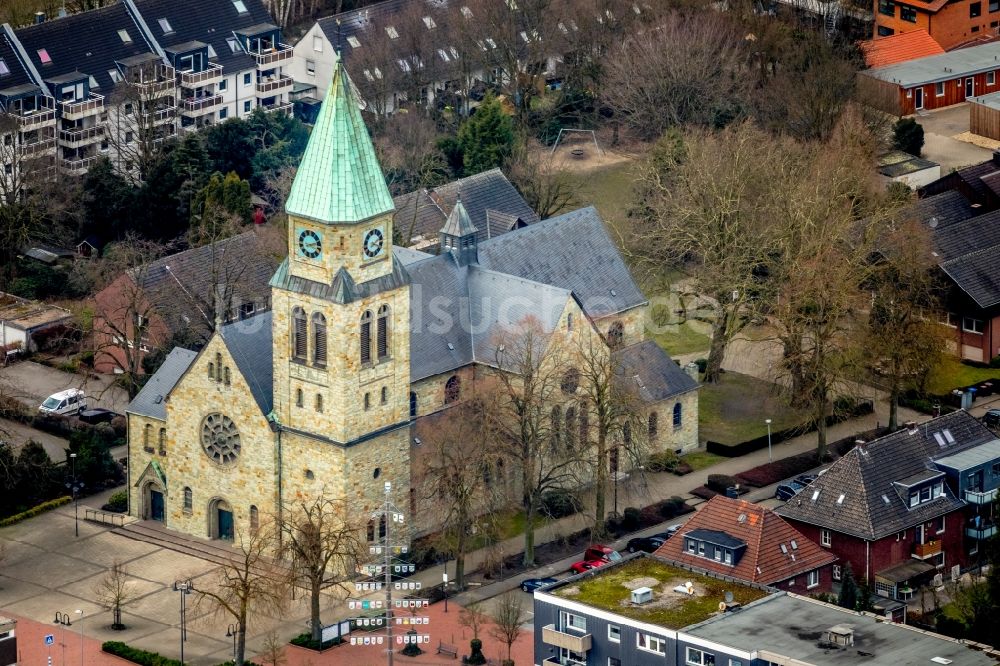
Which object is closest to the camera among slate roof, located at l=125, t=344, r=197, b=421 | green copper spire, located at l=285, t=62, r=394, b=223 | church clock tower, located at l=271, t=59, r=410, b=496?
green copper spire, located at l=285, t=62, r=394, b=223

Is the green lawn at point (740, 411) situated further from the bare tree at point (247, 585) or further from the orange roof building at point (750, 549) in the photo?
the bare tree at point (247, 585)

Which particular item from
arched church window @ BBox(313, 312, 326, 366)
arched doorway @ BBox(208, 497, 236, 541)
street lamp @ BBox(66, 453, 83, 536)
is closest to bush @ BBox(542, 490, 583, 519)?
arched church window @ BBox(313, 312, 326, 366)

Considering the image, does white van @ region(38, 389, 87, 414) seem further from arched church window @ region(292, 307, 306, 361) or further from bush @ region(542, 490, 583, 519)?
bush @ region(542, 490, 583, 519)

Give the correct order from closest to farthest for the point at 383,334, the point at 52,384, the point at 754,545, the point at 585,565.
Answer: the point at 754,545 < the point at 383,334 < the point at 585,565 < the point at 52,384

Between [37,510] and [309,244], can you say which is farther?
[37,510]

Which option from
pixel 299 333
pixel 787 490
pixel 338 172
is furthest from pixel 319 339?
pixel 787 490

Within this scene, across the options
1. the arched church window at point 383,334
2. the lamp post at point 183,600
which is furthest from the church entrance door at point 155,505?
the arched church window at point 383,334

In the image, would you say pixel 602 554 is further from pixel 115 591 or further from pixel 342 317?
pixel 115 591
